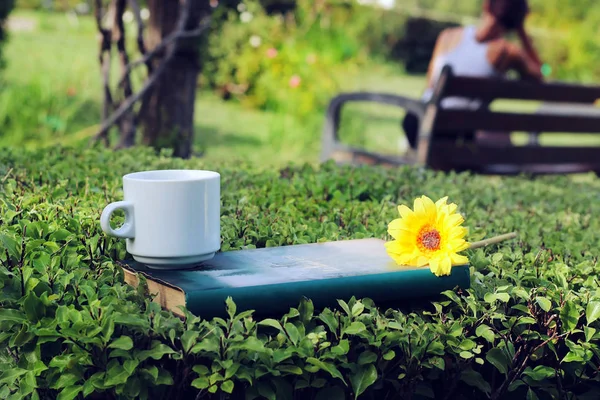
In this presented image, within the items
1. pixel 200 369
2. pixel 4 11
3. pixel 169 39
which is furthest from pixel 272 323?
pixel 4 11

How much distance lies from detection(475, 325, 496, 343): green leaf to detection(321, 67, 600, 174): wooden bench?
326 centimetres

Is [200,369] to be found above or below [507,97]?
below

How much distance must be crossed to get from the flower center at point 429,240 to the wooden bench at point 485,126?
3.14 metres

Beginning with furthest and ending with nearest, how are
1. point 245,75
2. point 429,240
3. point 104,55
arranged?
1. point 245,75
2. point 104,55
3. point 429,240

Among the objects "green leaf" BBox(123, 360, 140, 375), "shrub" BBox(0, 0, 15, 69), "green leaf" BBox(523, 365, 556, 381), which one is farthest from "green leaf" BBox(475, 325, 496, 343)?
"shrub" BBox(0, 0, 15, 69)

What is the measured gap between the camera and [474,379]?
5.12 ft

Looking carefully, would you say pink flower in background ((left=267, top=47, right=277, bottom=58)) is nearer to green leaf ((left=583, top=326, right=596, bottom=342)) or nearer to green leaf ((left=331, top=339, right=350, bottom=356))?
green leaf ((left=583, top=326, right=596, bottom=342))

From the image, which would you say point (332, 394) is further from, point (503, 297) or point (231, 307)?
point (503, 297)

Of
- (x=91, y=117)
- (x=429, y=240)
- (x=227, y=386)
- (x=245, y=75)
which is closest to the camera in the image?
(x=227, y=386)

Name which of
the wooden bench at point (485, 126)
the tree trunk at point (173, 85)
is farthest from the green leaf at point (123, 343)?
the wooden bench at point (485, 126)

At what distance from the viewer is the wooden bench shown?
482cm

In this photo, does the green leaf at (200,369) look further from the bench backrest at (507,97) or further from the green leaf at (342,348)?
the bench backrest at (507,97)

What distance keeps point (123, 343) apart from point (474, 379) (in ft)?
2.14

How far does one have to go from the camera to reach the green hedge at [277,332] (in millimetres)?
1369
